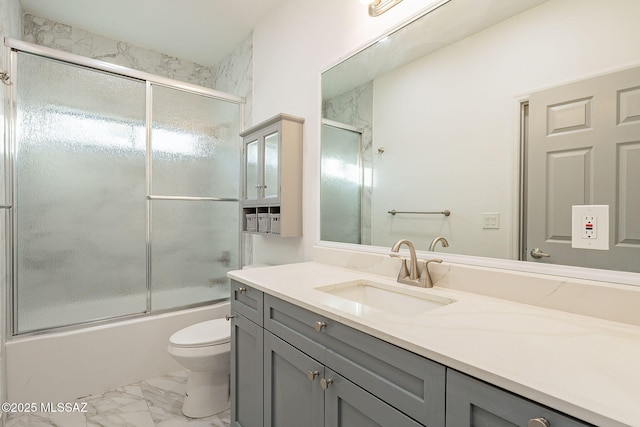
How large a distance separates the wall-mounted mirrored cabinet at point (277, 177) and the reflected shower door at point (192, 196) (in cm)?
53

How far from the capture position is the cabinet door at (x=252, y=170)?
2184 mm

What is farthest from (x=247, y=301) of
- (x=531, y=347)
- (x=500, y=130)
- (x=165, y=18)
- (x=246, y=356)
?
(x=165, y=18)

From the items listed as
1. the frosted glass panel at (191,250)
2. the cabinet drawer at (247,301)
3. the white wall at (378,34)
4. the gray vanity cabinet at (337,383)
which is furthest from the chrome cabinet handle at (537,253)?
the frosted glass panel at (191,250)

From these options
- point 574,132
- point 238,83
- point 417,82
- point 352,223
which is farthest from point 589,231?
point 238,83

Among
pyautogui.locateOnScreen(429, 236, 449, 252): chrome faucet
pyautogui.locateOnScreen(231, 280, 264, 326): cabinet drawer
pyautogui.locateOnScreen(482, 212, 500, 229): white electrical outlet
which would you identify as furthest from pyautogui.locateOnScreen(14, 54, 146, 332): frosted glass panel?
pyautogui.locateOnScreen(482, 212, 500, 229): white electrical outlet

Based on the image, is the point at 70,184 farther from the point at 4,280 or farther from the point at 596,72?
the point at 596,72

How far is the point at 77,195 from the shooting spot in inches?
78.4

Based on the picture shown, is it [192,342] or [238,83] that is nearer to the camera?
[192,342]

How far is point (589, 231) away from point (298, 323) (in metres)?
0.96

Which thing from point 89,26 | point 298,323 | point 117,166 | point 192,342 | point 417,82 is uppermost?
point 89,26

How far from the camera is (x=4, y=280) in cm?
171

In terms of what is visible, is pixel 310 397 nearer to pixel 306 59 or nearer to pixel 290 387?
pixel 290 387

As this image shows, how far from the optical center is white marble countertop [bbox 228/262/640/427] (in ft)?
1.62

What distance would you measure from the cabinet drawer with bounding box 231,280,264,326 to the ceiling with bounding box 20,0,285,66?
209 centimetres
